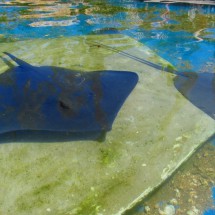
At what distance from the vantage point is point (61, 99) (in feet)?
10.4

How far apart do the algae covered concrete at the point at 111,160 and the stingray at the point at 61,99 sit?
0.33 meters

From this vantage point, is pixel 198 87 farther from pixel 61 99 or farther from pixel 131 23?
pixel 131 23

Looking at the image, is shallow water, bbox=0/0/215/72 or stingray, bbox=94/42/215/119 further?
shallow water, bbox=0/0/215/72

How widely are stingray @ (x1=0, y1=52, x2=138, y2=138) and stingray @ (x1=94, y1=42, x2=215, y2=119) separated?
94cm

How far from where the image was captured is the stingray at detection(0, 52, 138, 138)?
2869mm

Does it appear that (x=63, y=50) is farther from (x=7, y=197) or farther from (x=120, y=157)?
(x=7, y=197)

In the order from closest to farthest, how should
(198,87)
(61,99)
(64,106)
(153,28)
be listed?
(64,106), (61,99), (198,87), (153,28)

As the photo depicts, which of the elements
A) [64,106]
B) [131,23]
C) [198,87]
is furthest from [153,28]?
[64,106]

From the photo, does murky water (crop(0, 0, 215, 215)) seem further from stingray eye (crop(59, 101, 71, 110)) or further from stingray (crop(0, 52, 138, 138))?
stingray eye (crop(59, 101, 71, 110))

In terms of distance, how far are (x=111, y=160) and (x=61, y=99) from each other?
855 mm

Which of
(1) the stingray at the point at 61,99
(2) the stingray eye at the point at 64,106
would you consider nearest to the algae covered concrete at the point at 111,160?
(1) the stingray at the point at 61,99

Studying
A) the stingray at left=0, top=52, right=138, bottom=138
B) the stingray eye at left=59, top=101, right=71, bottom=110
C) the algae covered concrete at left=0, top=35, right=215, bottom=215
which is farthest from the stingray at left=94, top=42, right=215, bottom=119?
the stingray eye at left=59, top=101, right=71, bottom=110

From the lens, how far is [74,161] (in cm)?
321

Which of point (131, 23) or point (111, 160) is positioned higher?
point (111, 160)
